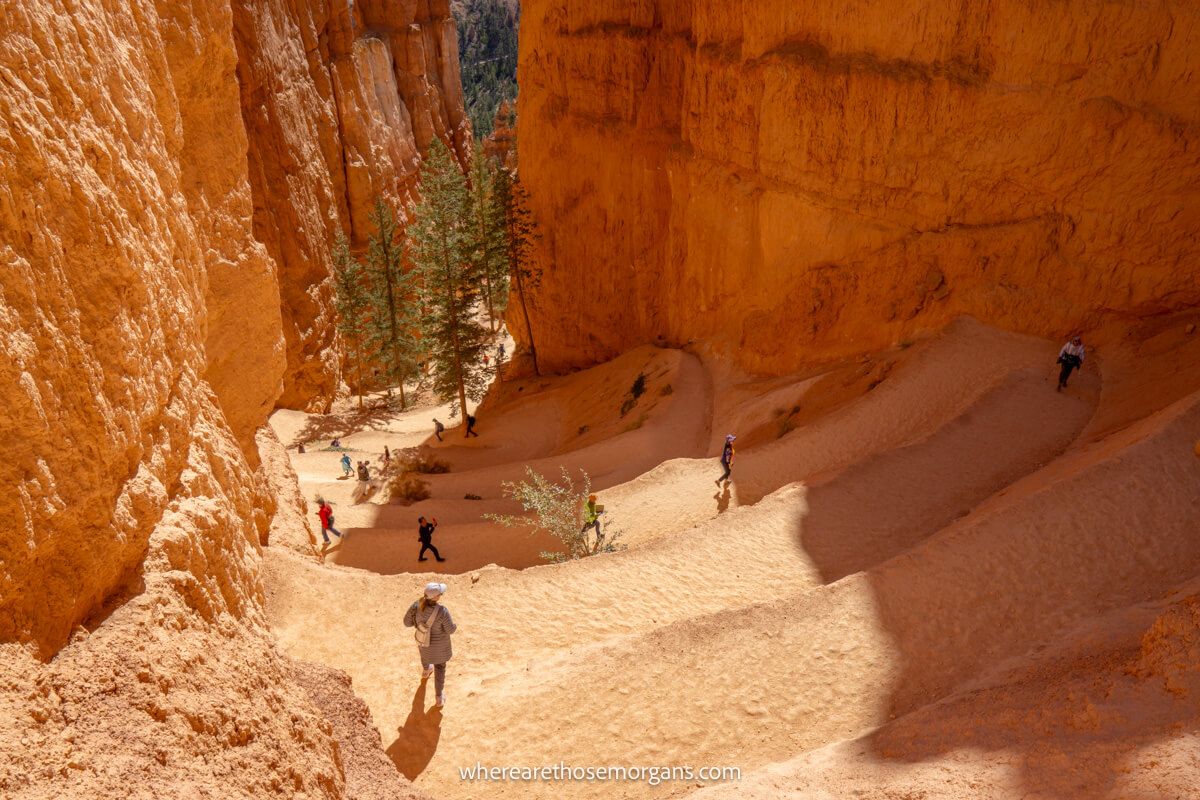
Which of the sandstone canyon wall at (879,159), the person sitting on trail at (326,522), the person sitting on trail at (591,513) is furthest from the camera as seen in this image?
the person sitting on trail at (326,522)

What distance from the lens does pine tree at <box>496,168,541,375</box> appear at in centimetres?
2662

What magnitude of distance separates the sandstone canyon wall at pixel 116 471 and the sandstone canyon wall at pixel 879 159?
42.6 feet

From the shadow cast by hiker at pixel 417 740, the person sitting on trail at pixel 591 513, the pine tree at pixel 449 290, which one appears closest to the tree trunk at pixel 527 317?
the pine tree at pixel 449 290

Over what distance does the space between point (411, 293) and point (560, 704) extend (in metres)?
28.2

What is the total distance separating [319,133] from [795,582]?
109 feet

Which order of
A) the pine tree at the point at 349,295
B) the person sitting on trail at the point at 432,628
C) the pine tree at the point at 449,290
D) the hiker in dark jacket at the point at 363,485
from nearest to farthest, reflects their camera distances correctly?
1. the person sitting on trail at the point at 432,628
2. the hiker in dark jacket at the point at 363,485
3. the pine tree at the point at 449,290
4. the pine tree at the point at 349,295

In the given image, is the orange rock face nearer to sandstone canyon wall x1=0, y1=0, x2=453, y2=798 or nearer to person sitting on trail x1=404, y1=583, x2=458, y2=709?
sandstone canyon wall x1=0, y1=0, x2=453, y2=798

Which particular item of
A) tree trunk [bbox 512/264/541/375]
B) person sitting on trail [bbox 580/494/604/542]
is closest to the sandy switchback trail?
person sitting on trail [bbox 580/494/604/542]

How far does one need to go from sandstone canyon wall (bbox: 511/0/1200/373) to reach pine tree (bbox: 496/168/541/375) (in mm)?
3155

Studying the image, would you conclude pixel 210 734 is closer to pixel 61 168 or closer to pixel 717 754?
pixel 61 168

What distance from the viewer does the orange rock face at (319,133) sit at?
30.6 metres

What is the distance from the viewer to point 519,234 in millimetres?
26953

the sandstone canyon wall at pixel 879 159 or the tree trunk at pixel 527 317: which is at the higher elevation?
the tree trunk at pixel 527 317

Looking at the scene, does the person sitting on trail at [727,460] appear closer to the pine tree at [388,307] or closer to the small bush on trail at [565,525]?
the small bush on trail at [565,525]
